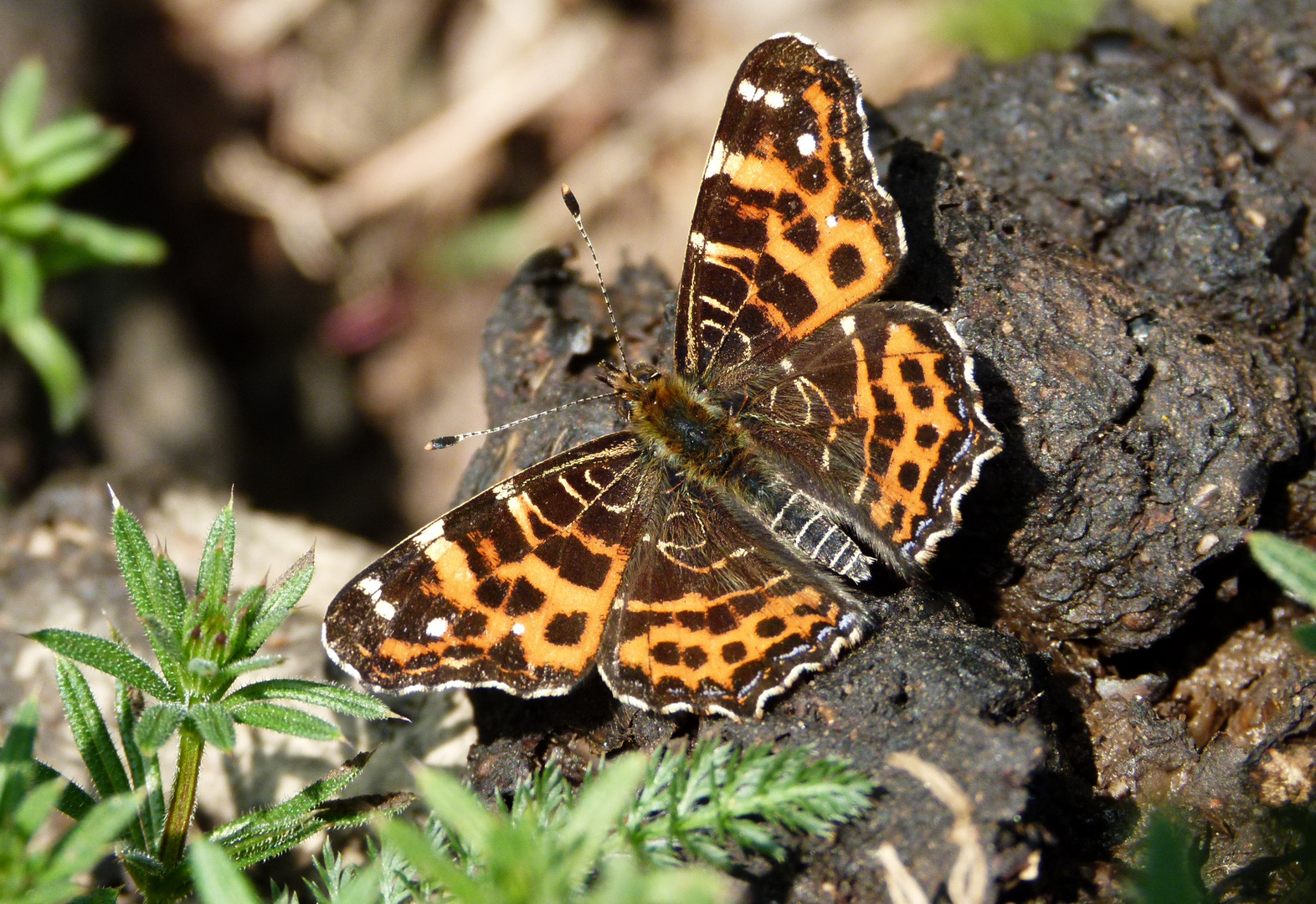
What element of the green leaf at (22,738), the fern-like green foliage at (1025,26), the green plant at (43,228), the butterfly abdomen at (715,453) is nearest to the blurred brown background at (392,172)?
the fern-like green foliage at (1025,26)

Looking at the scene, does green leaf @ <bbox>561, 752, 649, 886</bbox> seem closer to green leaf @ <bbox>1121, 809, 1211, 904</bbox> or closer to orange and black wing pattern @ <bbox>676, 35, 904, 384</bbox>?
green leaf @ <bbox>1121, 809, 1211, 904</bbox>

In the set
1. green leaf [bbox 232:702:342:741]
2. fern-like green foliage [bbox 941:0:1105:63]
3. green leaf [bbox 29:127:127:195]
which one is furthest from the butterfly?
green leaf [bbox 29:127:127:195]

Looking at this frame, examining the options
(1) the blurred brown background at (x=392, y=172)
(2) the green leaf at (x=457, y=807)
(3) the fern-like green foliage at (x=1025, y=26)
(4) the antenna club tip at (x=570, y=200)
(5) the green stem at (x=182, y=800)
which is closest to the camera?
(2) the green leaf at (x=457, y=807)

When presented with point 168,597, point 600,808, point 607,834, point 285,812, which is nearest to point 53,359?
point 168,597

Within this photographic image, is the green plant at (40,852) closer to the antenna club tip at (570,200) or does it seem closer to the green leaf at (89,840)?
the green leaf at (89,840)

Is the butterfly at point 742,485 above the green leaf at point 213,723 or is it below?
above

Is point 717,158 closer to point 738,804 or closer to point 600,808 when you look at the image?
point 738,804
